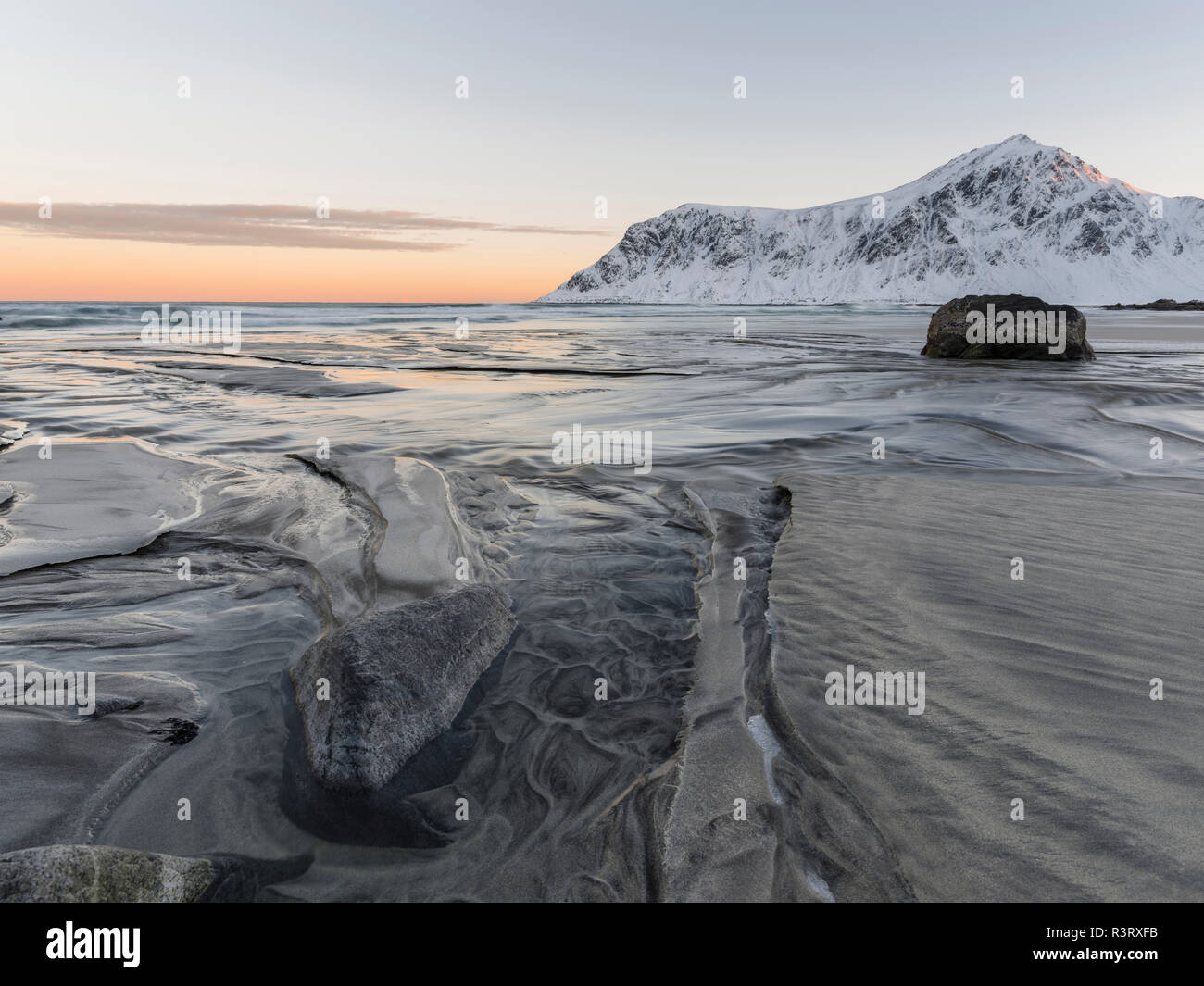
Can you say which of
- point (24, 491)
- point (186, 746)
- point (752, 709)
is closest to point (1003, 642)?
point (752, 709)

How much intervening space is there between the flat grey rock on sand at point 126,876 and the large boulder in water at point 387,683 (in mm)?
389

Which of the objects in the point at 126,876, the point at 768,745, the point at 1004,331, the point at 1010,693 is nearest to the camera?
the point at 126,876

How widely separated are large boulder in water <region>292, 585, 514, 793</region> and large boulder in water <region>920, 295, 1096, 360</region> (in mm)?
18658

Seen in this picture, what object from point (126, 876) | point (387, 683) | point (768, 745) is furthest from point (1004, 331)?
point (126, 876)

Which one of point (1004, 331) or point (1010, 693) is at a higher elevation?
point (1004, 331)

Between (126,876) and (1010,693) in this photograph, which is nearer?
(126,876)

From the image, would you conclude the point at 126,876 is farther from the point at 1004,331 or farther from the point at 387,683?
the point at 1004,331

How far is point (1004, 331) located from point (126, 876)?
2165cm

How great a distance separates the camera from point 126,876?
1.87 m

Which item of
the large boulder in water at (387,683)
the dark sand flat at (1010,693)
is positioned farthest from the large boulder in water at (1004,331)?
the large boulder in water at (387,683)

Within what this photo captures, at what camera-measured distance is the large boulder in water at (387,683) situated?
8.19ft
